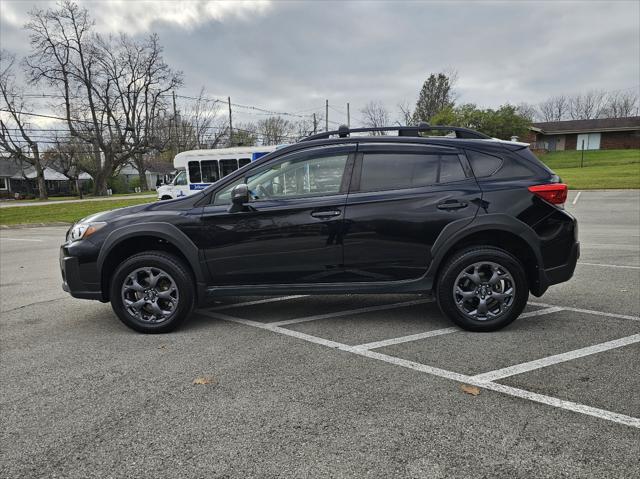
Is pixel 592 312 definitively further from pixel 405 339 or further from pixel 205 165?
pixel 205 165

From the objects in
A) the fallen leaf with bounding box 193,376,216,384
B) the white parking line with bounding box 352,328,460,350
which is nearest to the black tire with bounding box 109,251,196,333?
the fallen leaf with bounding box 193,376,216,384

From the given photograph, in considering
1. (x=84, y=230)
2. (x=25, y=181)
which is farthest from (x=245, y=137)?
(x=84, y=230)

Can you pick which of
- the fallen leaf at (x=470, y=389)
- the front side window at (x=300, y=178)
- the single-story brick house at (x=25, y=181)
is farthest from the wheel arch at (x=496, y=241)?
the single-story brick house at (x=25, y=181)

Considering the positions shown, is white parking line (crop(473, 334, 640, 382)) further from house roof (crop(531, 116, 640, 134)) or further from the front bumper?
house roof (crop(531, 116, 640, 134))

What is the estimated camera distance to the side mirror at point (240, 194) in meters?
4.05

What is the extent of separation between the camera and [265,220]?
163 inches

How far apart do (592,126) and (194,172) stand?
52.6 meters

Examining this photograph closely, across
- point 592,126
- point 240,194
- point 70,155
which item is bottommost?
point 240,194

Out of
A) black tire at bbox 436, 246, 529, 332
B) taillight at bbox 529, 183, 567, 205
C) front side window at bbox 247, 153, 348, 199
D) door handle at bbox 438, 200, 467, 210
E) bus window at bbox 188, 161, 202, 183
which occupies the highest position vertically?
bus window at bbox 188, 161, 202, 183

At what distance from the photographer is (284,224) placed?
4.14 meters

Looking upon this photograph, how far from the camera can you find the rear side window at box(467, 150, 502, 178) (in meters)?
4.20

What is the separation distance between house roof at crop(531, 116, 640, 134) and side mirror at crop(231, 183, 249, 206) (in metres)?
56.8

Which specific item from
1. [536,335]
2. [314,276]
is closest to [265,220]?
[314,276]

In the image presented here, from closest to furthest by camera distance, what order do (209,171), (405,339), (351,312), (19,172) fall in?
1. (405,339)
2. (351,312)
3. (209,171)
4. (19,172)
